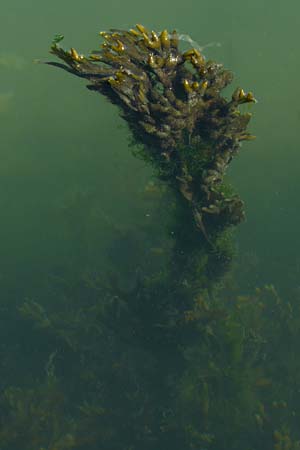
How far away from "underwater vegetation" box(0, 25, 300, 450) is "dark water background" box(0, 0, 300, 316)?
110cm

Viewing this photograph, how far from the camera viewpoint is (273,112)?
1330 centimetres

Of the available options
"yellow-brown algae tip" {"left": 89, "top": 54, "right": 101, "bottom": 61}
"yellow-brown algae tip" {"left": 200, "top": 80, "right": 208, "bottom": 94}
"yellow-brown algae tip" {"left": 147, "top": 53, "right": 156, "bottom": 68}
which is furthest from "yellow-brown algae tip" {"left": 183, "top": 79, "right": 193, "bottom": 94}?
"yellow-brown algae tip" {"left": 89, "top": 54, "right": 101, "bottom": 61}

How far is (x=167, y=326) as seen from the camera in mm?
5230

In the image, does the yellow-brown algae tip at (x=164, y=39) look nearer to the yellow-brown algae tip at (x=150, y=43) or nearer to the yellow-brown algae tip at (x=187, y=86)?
the yellow-brown algae tip at (x=150, y=43)

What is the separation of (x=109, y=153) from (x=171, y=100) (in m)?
8.19

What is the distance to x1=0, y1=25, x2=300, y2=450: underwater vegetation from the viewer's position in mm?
3619

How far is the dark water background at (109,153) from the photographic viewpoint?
31.0 feet

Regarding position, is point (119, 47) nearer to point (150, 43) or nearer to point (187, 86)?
point (150, 43)

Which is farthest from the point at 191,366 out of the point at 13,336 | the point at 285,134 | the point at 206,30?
the point at 206,30

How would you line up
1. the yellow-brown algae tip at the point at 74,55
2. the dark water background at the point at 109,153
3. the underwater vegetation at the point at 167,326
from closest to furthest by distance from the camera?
the yellow-brown algae tip at the point at 74,55, the underwater vegetation at the point at 167,326, the dark water background at the point at 109,153

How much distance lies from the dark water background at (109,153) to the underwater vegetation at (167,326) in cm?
110

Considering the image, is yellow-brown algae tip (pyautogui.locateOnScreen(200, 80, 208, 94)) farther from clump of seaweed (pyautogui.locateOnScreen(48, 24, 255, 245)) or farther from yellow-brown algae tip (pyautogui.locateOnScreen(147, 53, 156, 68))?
yellow-brown algae tip (pyautogui.locateOnScreen(147, 53, 156, 68))

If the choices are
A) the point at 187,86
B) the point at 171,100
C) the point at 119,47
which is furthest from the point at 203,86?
the point at 119,47

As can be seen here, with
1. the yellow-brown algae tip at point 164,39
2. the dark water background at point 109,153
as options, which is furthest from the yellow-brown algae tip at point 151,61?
the dark water background at point 109,153
